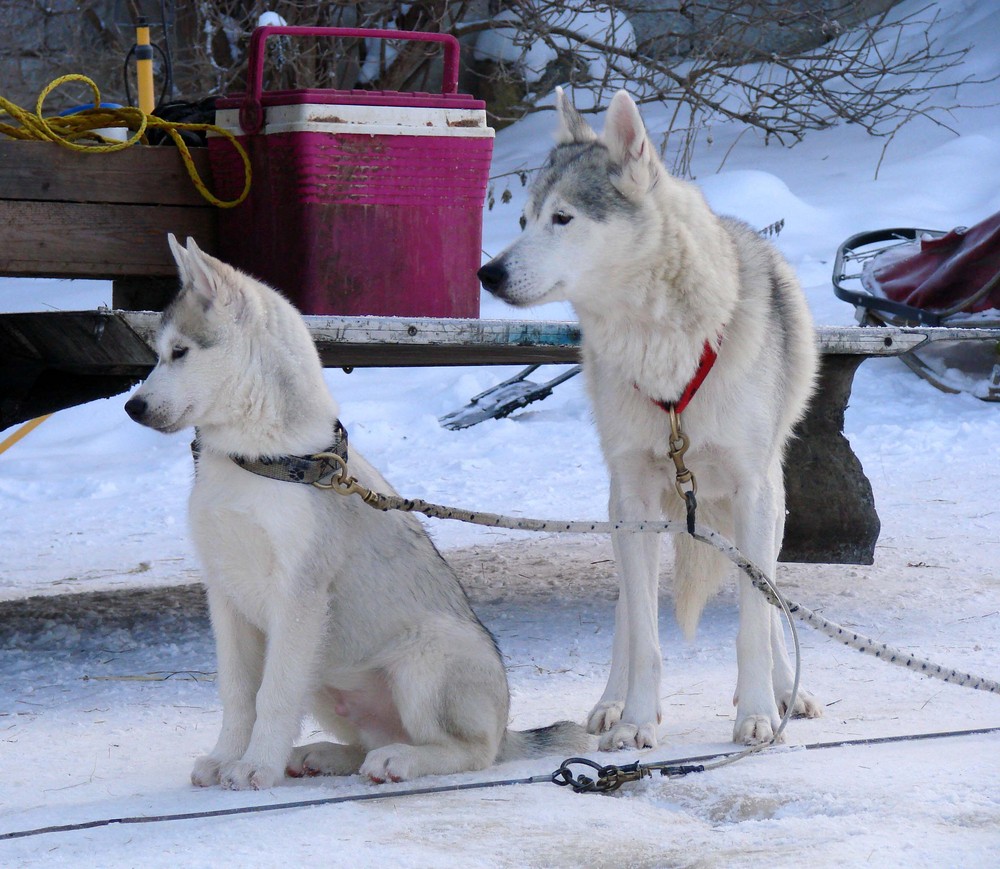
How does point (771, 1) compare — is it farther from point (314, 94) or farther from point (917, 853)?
point (917, 853)

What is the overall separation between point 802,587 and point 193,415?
316 cm

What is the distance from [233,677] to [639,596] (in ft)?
3.45

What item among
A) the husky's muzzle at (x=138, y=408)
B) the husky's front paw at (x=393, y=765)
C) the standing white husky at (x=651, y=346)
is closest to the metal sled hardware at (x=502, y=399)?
the standing white husky at (x=651, y=346)

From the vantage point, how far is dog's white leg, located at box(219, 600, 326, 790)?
2.78 m

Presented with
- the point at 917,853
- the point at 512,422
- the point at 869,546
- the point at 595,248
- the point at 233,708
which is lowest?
the point at 512,422

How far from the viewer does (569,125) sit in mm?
3461

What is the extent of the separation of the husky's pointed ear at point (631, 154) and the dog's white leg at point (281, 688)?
130 cm

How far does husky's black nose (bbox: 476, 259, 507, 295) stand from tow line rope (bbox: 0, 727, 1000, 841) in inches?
45.1

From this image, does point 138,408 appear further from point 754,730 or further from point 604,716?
point 754,730

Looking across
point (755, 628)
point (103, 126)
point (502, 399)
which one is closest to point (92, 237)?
point (103, 126)

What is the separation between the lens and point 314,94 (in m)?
4.42

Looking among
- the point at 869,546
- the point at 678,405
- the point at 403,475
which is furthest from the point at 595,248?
Answer: the point at 403,475

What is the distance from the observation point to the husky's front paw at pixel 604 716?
134 inches

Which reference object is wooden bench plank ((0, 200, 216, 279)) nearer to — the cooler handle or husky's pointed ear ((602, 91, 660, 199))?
the cooler handle
